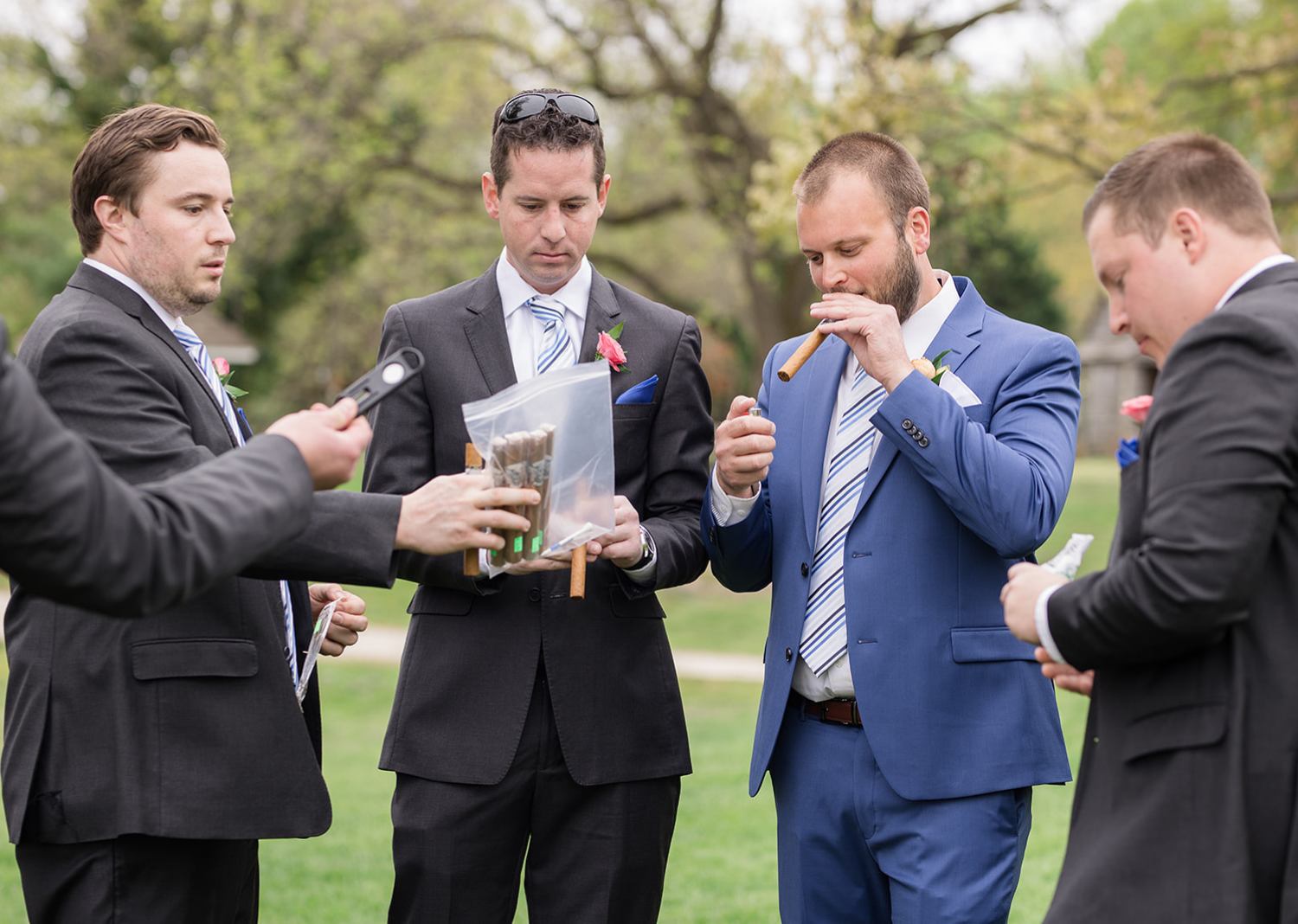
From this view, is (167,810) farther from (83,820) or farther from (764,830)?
(764,830)

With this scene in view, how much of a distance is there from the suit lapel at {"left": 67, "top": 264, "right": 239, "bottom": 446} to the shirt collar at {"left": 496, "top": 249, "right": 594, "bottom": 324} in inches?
37.3

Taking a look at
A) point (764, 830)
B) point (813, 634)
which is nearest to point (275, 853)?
point (764, 830)

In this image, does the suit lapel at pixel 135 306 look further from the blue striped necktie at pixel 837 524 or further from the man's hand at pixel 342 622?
the blue striped necktie at pixel 837 524

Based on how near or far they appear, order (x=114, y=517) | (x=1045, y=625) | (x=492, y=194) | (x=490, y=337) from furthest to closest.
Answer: (x=492, y=194), (x=490, y=337), (x=1045, y=625), (x=114, y=517)

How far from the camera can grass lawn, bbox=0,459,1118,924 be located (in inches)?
247

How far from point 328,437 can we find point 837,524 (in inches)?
61.2

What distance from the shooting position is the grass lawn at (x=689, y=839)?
20.6 feet

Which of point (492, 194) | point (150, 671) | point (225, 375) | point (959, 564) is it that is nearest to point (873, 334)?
point (959, 564)

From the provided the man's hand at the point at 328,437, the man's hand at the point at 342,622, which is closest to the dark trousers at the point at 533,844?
the man's hand at the point at 342,622

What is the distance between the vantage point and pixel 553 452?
3.03 m

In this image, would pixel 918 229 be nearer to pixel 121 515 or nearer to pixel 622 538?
pixel 622 538

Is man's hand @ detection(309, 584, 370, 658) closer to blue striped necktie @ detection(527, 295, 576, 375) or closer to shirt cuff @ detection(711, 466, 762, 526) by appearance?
blue striped necktie @ detection(527, 295, 576, 375)

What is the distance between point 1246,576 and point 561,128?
91.0 inches

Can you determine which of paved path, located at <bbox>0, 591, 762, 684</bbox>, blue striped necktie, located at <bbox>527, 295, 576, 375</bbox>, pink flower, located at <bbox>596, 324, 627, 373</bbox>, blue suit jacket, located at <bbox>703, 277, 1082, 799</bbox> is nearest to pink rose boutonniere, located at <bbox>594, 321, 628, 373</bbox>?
pink flower, located at <bbox>596, 324, 627, 373</bbox>
